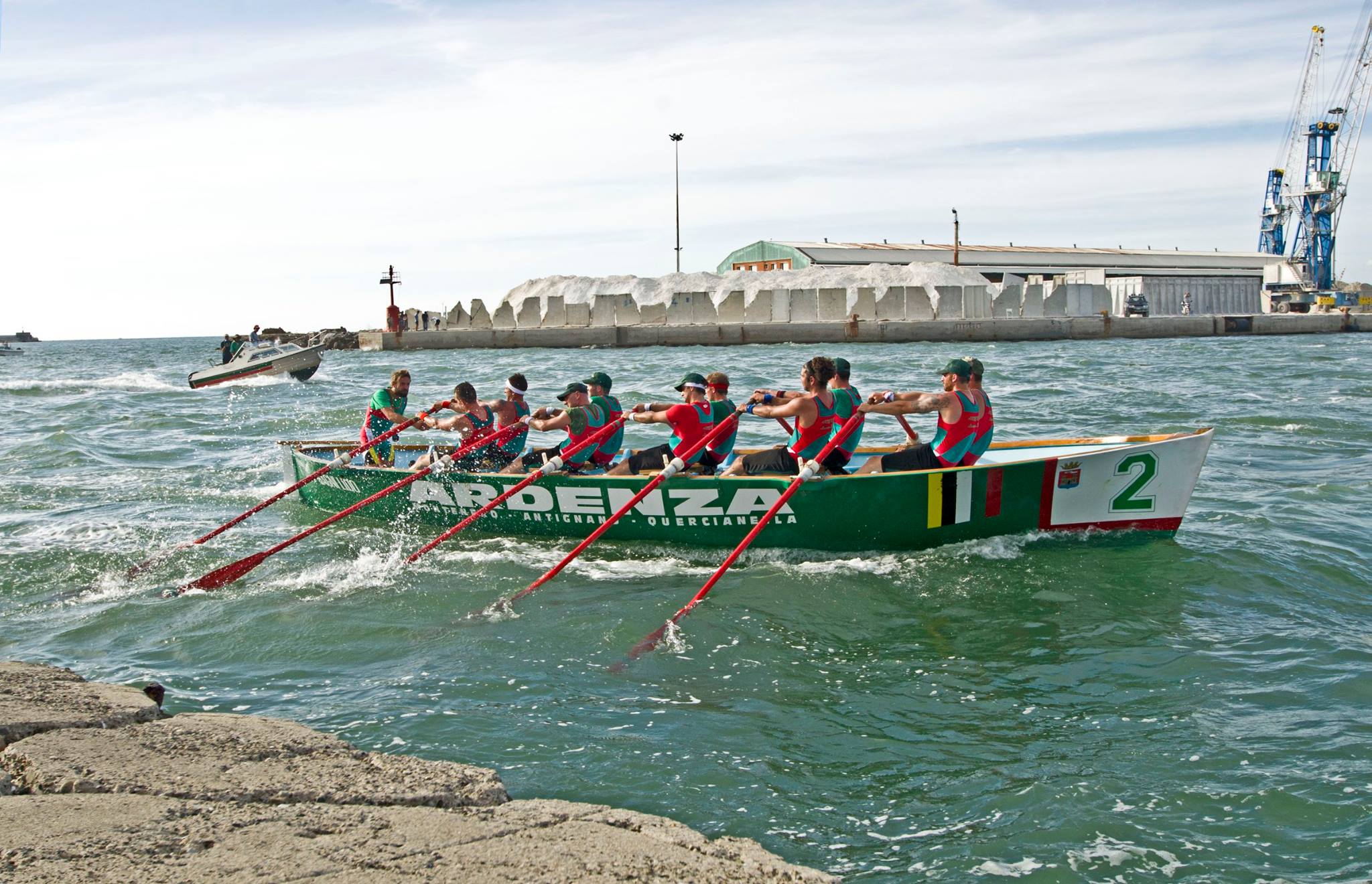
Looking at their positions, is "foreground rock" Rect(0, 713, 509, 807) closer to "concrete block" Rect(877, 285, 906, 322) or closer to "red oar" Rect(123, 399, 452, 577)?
"red oar" Rect(123, 399, 452, 577)

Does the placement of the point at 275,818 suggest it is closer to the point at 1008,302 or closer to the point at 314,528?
the point at 314,528

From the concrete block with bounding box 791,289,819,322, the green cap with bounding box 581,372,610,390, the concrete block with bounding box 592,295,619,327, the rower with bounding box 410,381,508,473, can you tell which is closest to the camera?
the green cap with bounding box 581,372,610,390

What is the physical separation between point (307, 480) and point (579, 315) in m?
43.0

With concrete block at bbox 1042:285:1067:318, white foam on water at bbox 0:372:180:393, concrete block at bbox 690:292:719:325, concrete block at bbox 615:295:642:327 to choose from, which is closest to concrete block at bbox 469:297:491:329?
concrete block at bbox 615:295:642:327

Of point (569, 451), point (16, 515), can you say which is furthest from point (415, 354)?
point (569, 451)

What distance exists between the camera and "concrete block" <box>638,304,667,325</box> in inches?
2087

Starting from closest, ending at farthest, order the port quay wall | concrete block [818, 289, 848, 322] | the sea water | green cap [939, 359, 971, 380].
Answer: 1. the sea water
2. green cap [939, 359, 971, 380]
3. the port quay wall
4. concrete block [818, 289, 848, 322]

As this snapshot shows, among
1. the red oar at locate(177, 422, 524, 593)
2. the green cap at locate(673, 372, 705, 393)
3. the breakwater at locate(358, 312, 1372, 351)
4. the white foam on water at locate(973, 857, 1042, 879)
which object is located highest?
the breakwater at locate(358, 312, 1372, 351)

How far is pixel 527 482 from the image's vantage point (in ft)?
35.0

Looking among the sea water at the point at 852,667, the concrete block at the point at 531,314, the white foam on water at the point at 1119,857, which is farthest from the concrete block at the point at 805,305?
the white foam on water at the point at 1119,857

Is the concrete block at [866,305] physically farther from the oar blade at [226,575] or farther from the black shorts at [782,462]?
the oar blade at [226,575]

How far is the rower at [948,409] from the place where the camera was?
9438 mm

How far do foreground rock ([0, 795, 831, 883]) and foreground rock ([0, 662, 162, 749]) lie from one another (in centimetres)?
92

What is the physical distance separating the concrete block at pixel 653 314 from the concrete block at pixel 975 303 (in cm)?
1465
